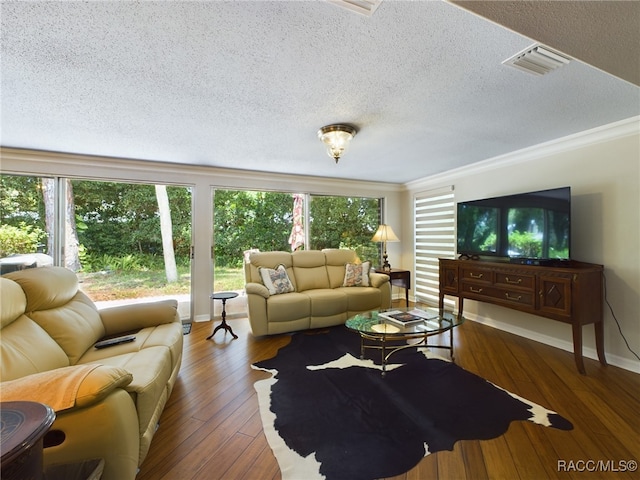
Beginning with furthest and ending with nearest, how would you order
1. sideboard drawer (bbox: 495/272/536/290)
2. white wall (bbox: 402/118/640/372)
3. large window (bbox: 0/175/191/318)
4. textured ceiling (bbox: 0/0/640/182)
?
large window (bbox: 0/175/191/318) → sideboard drawer (bbox: 495/272/536/290) → white wall (bbox: 402/118/640/372) → textured ceiling (bbox: 0/0/640/182)

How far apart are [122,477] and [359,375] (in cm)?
173

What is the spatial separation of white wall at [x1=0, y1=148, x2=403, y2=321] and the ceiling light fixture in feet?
6.69

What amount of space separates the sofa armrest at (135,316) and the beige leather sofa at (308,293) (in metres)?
0.99

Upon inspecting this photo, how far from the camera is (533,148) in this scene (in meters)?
3.27

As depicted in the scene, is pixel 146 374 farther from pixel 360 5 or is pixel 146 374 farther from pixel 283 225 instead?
pixel 283 225

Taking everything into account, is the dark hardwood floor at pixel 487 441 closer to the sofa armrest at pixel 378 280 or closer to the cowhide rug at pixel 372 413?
the cowhide rug at pixel 372 413

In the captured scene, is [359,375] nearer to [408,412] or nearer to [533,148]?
[408,412]

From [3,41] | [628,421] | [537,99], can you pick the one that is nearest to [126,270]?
[3,41]

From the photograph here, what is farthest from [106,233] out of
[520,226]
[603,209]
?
[603,209]

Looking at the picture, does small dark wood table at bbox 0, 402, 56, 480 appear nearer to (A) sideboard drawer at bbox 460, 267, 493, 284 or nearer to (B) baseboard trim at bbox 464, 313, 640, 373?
(A) sideboard drawer at bbox 460, 267, 493, 284

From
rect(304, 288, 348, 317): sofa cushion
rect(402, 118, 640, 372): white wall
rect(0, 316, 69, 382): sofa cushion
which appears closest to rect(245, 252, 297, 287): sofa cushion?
rect(304, 288, 348, 317): sofa cushion

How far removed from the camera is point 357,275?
4.15 meters

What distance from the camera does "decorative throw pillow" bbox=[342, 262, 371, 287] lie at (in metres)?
4.12

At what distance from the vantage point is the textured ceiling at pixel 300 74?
1259 mm
